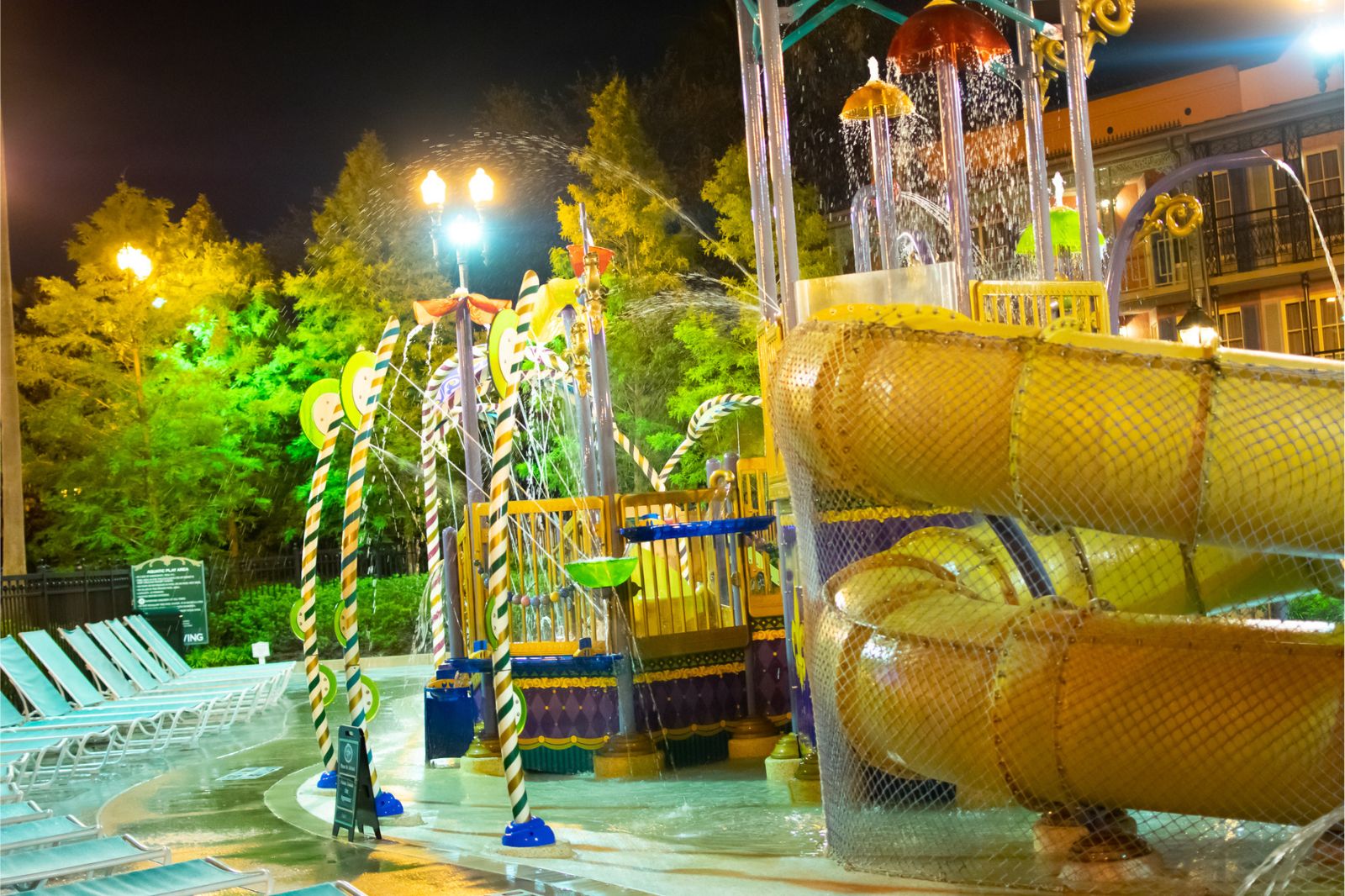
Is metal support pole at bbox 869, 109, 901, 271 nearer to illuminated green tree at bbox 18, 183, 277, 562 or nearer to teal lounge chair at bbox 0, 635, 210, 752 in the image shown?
teal lounge chair at bbox 0, 635, 210, 752

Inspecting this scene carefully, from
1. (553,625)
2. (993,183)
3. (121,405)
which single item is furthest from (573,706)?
(993,183)

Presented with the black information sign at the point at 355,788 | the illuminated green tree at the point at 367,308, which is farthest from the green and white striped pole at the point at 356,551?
the illuminated green tree at the point at 367,308

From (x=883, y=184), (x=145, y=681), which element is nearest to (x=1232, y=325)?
(x=883, y=184)

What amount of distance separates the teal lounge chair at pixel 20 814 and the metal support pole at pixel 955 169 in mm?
6003

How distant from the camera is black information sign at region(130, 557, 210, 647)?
72.4 ft

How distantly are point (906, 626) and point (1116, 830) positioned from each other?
4.10ft

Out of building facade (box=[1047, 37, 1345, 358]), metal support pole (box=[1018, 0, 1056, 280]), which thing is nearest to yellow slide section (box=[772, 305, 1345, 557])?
metal support pole (box=[1018, 0, 1056, 280])

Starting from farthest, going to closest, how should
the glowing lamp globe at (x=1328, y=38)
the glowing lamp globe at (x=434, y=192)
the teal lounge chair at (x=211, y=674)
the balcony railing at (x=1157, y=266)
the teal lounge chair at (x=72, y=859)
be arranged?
the balcony railing at (x=1157, y=266), the teal lounge chair at (x=211, y=674), the glowing lamp globe at (x=1328, y=38), the glowing lamp globe at (x=434, y=192), the teal lounge chair at (x=72, y=859)

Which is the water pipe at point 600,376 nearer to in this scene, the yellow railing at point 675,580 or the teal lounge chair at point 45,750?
the yellow railing at point 675,580

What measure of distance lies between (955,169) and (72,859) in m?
6.84

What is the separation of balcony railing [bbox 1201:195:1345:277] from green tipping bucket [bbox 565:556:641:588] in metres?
24.1

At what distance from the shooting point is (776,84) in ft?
27.5

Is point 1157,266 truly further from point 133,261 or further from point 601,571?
point 601,571

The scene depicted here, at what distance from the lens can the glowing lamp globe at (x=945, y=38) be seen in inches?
391
